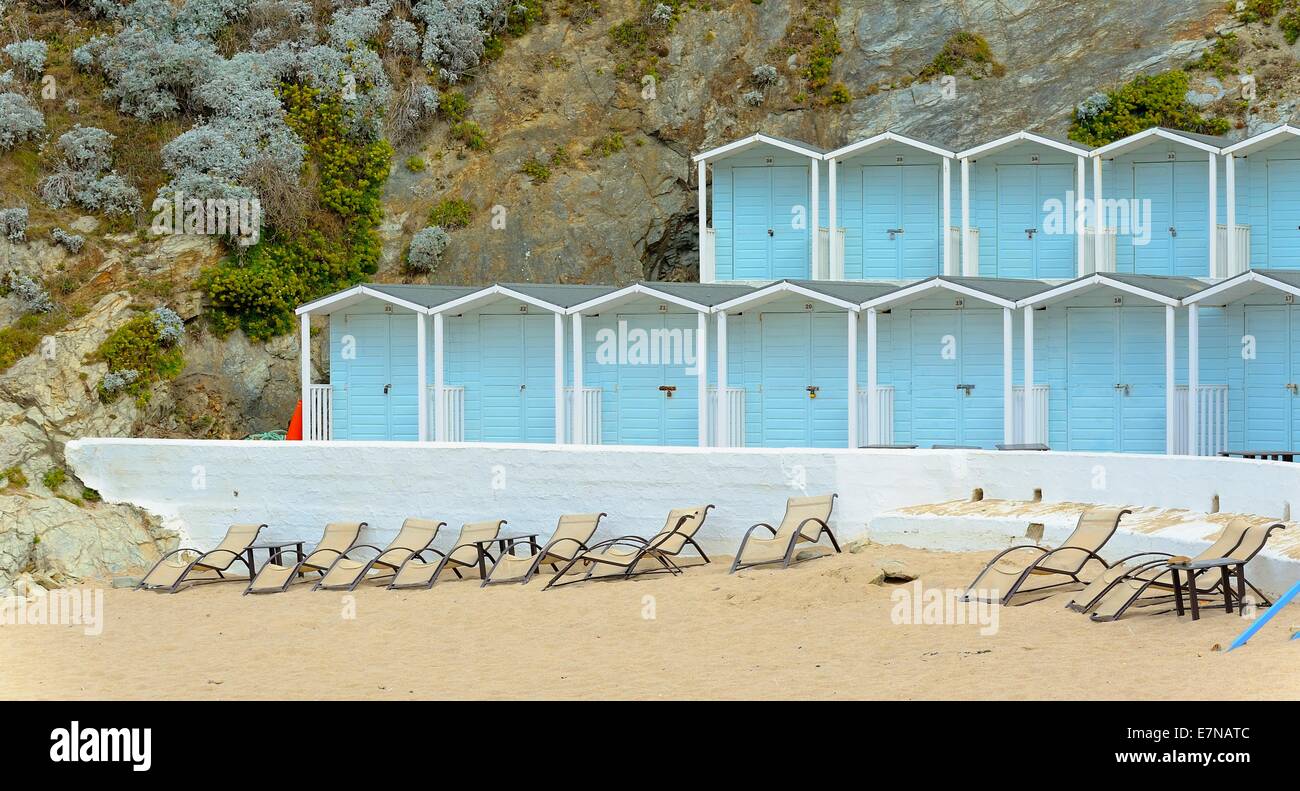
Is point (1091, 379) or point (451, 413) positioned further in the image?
point (451, 413)

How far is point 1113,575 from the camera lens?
40.6 ft

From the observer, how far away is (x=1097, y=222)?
2195cm

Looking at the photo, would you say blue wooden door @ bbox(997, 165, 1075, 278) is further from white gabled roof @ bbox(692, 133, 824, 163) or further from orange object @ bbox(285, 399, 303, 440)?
orange object @ bbox(285, 399, 303, 440)

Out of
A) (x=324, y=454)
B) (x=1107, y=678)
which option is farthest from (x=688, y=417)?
(x=1107, y=678)

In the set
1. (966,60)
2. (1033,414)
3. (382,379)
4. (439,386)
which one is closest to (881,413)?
(1033,414)

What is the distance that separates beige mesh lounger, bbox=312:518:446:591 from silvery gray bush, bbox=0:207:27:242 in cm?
1172

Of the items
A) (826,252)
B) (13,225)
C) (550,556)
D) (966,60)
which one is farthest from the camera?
(966,60)

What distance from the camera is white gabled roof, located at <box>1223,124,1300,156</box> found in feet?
69.0

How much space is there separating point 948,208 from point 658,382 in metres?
5.74

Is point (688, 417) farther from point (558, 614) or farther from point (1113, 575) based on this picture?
point (1113, 575)

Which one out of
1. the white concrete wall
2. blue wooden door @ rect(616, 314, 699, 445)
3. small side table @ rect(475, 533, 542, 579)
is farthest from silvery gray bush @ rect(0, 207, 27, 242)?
small side table @ rect(475, 533, 542, 579)

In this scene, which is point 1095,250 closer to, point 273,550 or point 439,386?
point 439,386
